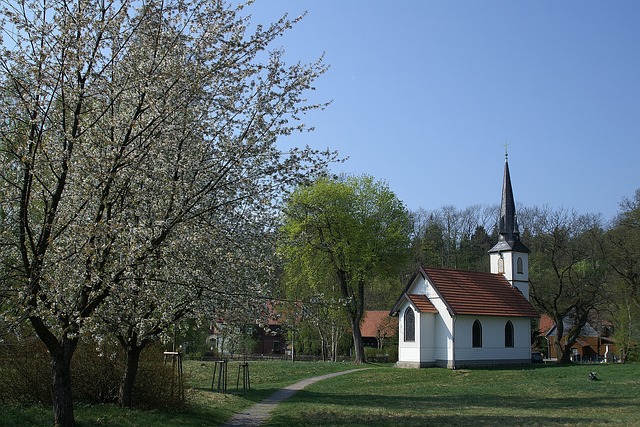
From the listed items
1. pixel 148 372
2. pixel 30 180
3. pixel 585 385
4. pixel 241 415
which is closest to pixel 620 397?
pixel 585 385

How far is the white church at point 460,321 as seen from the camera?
1559 inches

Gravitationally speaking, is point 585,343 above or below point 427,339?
below

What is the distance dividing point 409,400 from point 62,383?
15.0 metres

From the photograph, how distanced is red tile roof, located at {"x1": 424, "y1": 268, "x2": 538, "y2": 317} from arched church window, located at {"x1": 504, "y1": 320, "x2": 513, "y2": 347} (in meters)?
0.85

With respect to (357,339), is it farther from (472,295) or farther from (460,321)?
(472,295)

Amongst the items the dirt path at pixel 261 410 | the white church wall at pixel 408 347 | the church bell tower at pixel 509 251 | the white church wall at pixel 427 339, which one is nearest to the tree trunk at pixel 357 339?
the white church wall at pixel 408 347

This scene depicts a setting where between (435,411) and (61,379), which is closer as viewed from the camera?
(61,379)

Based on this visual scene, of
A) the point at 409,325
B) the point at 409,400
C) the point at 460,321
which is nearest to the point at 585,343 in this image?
the point at 460,321

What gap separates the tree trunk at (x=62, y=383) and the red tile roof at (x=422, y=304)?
98.8 ft

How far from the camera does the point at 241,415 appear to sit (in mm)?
17641

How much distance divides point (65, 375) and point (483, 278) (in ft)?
121

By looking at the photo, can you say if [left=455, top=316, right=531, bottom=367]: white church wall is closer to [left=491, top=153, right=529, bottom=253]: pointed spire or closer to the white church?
the white church

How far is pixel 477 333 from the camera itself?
40.8 metres

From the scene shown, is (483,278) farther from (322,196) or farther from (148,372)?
(148,372)
